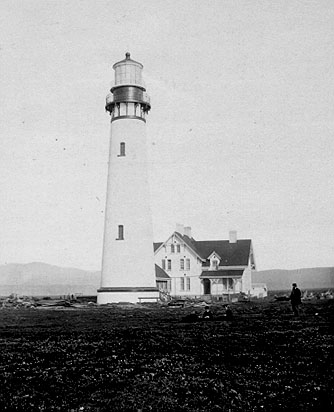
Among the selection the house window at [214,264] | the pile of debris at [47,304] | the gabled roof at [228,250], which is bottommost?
the pile of debris at [47,304]

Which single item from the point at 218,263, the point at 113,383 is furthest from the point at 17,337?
the point at 218,263

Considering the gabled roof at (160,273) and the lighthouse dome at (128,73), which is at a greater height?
the lighthouse dome at (128,73)

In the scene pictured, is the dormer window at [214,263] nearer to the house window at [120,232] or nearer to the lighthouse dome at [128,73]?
the house window at [120,232]

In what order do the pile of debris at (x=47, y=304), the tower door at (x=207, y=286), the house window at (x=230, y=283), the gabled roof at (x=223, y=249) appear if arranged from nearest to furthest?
the pile of debris at (x=47, y=304) < the house window at (x=230, y=283) < the gabled roof at (x=223, y=249) < the tower door at (x=207, y=286)

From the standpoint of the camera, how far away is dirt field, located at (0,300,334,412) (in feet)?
35.1

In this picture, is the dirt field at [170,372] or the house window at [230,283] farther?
the house window at [230,283]

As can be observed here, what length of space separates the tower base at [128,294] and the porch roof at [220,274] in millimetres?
23852

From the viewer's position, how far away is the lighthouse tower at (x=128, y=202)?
46.0 meters

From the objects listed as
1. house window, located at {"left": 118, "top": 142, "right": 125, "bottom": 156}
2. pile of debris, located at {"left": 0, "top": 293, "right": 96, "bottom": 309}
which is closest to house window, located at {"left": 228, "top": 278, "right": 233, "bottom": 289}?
pile of debris, located at {"left": 0, "top": 293, "right": 96, "bottom": 309}

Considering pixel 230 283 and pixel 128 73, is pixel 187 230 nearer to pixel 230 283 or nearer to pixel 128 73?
pixel 230 283

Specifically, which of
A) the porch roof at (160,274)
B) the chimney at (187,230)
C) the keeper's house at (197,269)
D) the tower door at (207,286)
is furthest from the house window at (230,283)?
the chimney at (187,230)

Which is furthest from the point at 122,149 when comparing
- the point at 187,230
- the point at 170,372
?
the point at 170,372

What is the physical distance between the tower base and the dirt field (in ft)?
79.7

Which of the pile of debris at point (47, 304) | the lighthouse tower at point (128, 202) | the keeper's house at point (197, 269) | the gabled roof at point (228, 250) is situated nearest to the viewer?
the lighthouse tower at point (128, 202)
